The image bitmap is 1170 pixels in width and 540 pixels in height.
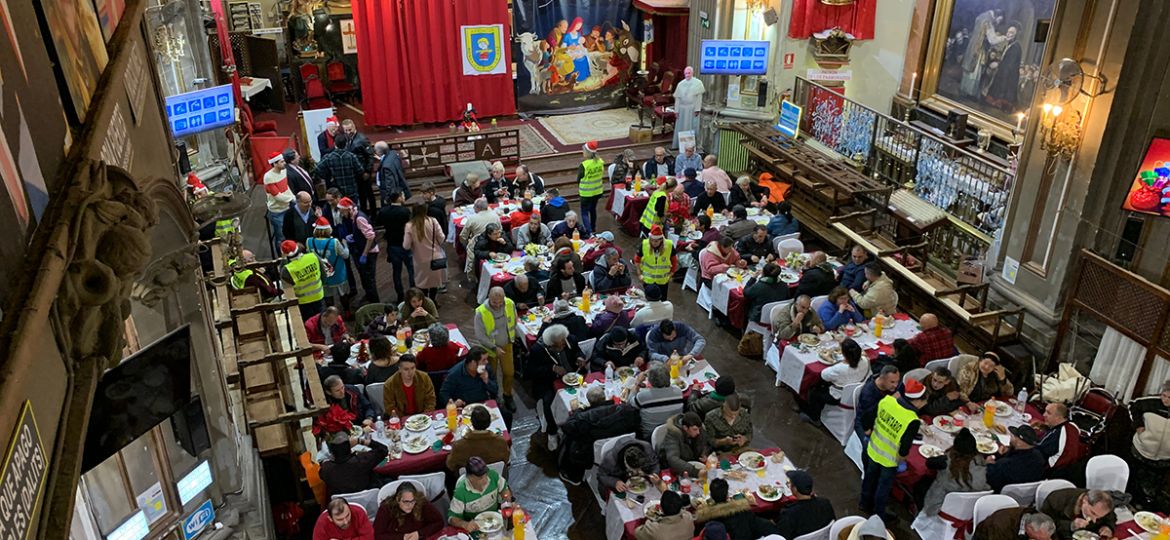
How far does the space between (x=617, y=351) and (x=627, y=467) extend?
5.76ft

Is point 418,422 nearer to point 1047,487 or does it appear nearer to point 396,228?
point 396,228

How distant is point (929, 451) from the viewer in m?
7.30

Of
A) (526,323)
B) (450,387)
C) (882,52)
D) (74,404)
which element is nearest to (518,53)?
(882,52)

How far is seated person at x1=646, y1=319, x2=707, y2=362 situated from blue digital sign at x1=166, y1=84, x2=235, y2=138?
624 centimetres

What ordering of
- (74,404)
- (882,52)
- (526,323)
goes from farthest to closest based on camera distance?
1. (882,52)
2. (526,323)
3. (74,404)

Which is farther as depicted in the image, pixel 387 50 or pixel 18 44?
pixel 387 50

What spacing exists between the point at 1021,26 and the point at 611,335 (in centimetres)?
833

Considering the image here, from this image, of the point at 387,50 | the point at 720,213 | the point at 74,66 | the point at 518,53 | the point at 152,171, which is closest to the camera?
the point at 74,66

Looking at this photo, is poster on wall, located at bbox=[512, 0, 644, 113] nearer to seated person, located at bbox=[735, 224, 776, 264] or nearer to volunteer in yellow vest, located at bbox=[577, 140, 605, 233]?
volunteer in yellow vest, located at bbox=[577, 140, 605, 233]

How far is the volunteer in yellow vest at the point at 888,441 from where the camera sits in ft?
23.0

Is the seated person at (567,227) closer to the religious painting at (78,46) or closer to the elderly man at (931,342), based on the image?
the elderly man at (931,342)

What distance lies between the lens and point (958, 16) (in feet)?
44.3

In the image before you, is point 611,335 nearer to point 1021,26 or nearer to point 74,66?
point 74,66

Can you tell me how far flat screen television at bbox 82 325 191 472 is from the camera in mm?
3830
